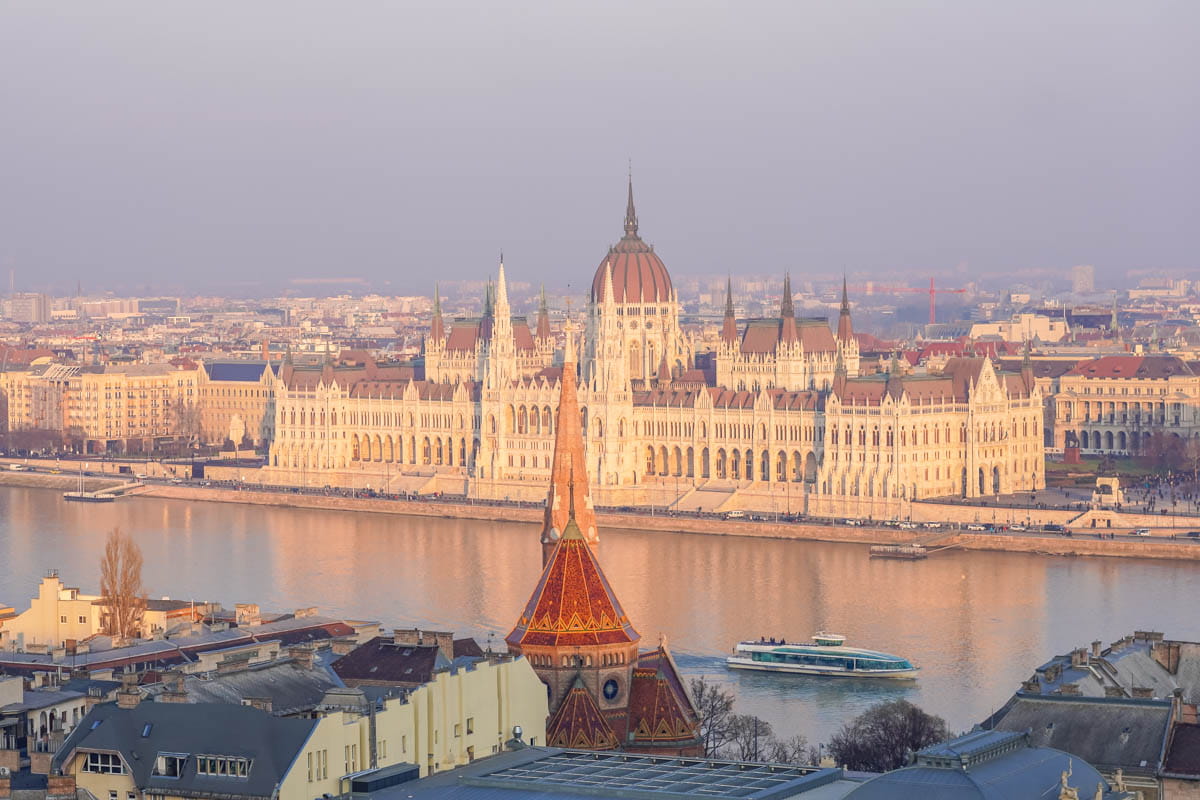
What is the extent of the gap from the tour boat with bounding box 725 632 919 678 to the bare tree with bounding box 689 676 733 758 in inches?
221

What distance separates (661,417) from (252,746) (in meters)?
44.2

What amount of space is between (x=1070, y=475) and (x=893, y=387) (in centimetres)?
671

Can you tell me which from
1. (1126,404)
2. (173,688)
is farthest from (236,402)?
(173,688)

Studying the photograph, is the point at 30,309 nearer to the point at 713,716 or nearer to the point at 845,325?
the point at 845,325

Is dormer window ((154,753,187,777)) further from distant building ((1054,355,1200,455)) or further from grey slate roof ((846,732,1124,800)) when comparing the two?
distant building ((1054,355,1200,455))

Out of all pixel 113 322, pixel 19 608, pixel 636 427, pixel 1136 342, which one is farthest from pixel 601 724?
pixel 113 322

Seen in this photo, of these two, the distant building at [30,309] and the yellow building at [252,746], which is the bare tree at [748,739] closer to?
the yellow building at [252,746]

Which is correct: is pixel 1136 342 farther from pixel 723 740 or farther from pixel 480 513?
pixel 723 740

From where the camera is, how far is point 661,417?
207 feet

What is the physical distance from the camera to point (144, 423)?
82.1 meters

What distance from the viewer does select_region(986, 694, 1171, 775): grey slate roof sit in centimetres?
2081

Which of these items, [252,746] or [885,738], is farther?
[885,738]

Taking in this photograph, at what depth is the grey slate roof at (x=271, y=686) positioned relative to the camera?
21.9m

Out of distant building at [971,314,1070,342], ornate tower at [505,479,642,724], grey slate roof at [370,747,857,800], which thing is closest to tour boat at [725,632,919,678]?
ornate tower at [505,479,642,724]
